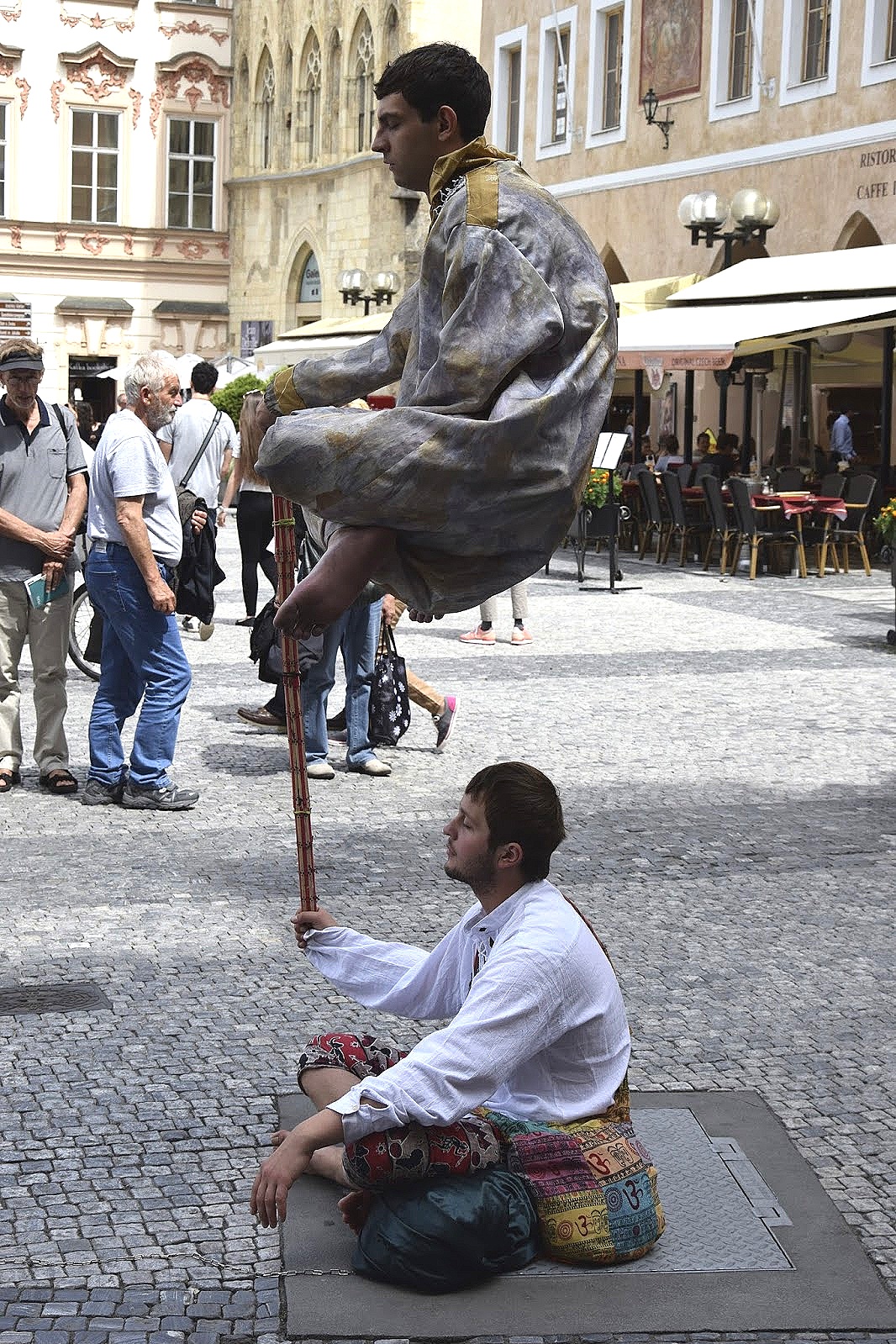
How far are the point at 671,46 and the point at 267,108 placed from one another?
61.5 feet

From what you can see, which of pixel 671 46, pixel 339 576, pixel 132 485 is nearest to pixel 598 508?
pixel 132 485

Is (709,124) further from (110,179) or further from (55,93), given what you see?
(55,93)

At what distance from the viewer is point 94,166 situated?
47.6 meters

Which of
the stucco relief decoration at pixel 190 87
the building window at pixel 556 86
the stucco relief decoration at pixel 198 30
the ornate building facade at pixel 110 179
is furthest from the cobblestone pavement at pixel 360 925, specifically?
the stucco relief decoration at pixel 198 30

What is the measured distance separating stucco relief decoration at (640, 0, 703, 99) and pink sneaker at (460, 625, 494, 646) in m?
18.8

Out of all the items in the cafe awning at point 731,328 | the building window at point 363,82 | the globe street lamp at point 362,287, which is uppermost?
the building window at point 363,82

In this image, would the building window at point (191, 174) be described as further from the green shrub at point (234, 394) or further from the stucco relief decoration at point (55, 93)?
the green shrub at point (234, 394)

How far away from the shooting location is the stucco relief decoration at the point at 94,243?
1879 inches

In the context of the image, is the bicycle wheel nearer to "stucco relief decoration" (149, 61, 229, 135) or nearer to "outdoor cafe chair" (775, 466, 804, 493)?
"outdoor cafe chair" (775, 466, 804, 493)

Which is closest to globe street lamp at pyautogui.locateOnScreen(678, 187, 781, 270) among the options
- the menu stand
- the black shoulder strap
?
the menu stand

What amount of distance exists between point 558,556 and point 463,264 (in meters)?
21.5

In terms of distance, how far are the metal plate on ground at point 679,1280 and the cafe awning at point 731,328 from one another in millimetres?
15491

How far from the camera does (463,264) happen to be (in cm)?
250

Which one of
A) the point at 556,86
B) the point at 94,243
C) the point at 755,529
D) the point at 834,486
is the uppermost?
the point at 556,86
